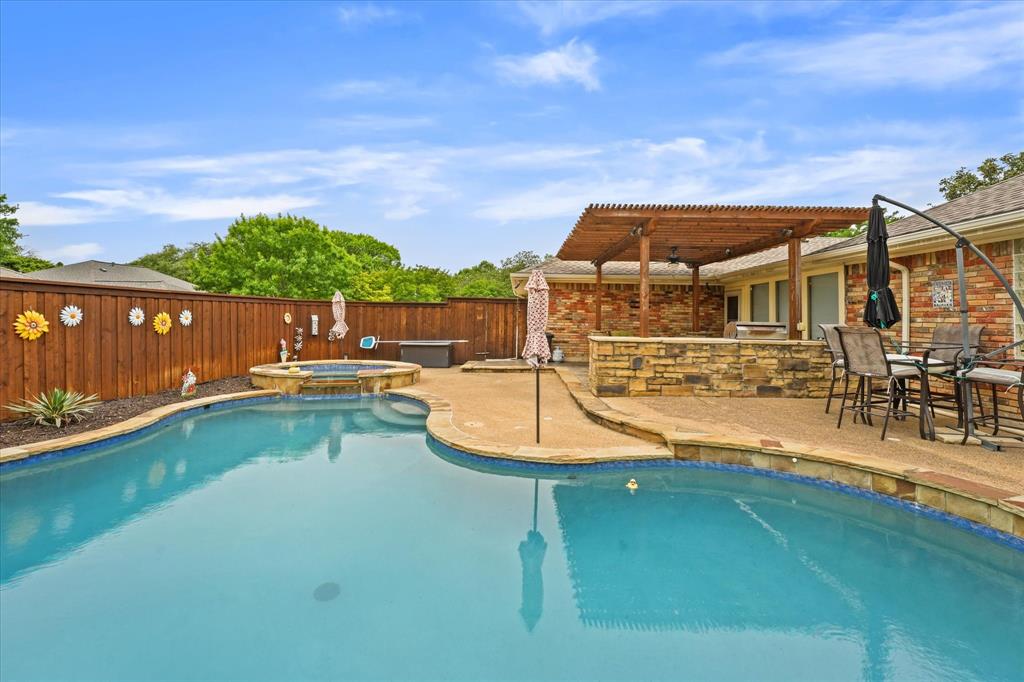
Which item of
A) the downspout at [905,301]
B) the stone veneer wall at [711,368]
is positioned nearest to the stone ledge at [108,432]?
the stone veneer wall at [711,368]

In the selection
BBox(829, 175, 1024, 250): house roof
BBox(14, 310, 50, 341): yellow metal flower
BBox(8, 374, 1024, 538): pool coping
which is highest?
BBox(829, 175, 1024, 250): house roof

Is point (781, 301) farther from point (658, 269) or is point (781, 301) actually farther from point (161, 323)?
point (161, 323)

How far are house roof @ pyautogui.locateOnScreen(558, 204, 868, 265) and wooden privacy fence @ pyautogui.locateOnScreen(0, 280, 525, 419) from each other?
4814mm

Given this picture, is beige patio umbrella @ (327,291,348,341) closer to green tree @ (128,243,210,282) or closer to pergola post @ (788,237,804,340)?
pergola post @ (788,237,804,340)

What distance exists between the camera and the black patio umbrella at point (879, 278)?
5.01 m

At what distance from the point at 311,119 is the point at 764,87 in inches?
480

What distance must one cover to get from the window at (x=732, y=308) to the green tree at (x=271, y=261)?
21.6 meters

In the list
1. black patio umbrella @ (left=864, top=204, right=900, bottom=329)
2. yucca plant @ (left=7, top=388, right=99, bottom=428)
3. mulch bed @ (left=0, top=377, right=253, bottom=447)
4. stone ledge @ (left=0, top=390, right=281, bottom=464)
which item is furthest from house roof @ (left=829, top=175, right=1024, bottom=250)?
yucca plant @ (left=7, top=388, right=99, bottom=428)

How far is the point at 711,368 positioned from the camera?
7270mm

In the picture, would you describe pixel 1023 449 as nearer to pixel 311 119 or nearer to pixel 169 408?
pixel 169 408

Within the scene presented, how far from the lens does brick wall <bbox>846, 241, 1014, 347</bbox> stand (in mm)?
5676

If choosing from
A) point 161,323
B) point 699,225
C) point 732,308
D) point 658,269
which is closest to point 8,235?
point 161,323

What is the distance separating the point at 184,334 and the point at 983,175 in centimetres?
3121

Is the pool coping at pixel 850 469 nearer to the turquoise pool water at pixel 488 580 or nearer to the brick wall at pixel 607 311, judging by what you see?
the turquoise pool water at pixel 488 580
